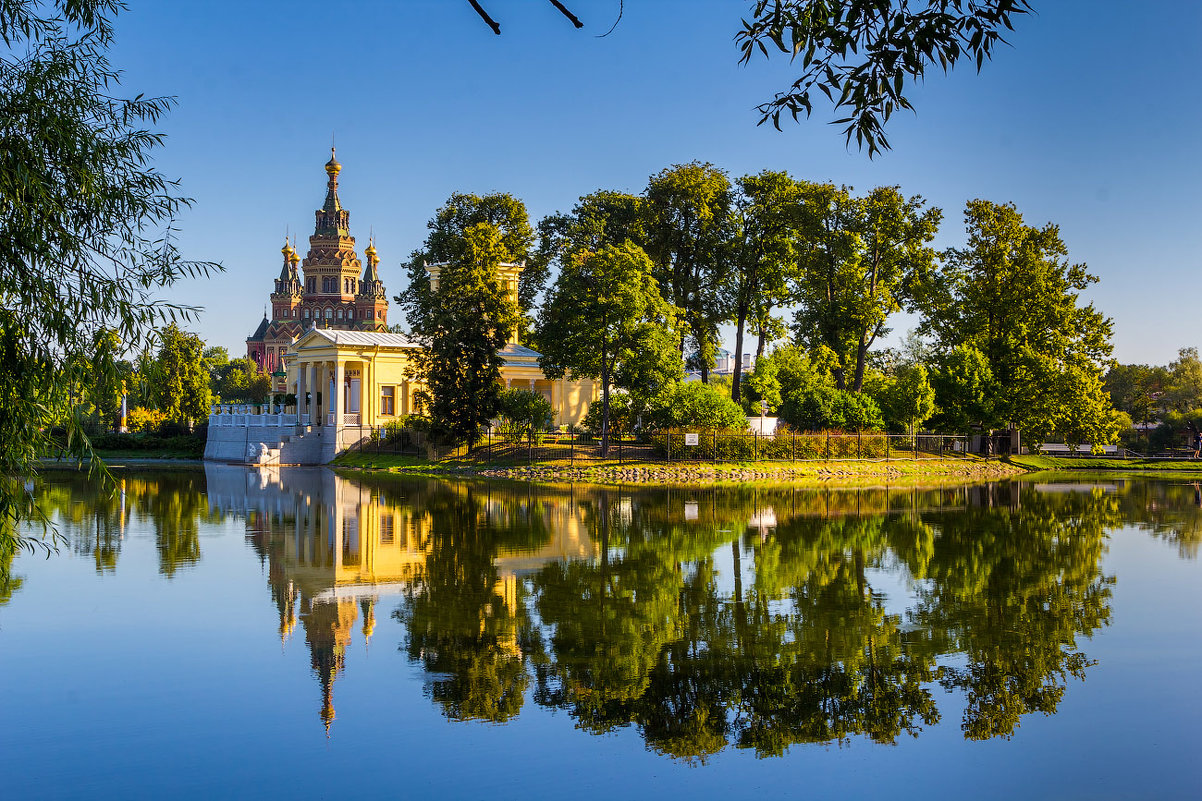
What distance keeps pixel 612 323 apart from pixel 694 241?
1042cm

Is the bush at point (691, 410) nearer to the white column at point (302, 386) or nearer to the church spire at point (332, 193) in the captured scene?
the white column at point (302, 386)

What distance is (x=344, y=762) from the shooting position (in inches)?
325

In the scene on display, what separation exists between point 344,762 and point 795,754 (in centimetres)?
382

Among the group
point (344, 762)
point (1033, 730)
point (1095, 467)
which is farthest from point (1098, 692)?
point (1095, 467)

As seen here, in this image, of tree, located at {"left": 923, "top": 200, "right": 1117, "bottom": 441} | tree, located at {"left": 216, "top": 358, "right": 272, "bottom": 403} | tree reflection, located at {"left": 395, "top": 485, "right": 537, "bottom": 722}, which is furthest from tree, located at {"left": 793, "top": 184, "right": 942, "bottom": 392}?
tree, located at {"left": 216, "top": 358, "right": 272, "bottom": 403}

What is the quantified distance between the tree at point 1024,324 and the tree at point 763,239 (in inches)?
400

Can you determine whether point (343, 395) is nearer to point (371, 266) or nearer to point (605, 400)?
point (605, 400)

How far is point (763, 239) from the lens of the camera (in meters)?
49.7

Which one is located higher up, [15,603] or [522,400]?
[522,400]

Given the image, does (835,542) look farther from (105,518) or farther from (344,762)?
(105,518)

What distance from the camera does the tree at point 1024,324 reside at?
2160 inches

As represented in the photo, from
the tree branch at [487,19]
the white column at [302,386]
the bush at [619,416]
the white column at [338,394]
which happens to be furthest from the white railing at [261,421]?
the tree branch at [487,19]

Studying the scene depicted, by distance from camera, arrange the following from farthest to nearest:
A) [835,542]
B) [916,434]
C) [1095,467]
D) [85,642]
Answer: [1095,467], [916,434], [835,542], [85,642]

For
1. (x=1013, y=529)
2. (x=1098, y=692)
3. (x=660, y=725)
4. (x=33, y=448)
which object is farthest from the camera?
(x=1013, y=529)
